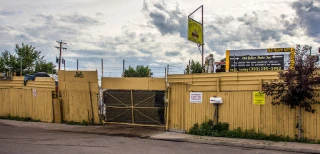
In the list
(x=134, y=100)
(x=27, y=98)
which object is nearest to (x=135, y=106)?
(x=134, y=100)

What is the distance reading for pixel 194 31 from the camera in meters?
19.7

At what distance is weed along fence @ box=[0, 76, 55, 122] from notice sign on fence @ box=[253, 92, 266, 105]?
11.3m

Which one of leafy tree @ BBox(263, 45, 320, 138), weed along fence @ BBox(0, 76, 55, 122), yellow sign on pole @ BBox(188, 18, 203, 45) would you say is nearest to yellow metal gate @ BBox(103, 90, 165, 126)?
weed along fence @ BBox(0, 76, 55, 122)

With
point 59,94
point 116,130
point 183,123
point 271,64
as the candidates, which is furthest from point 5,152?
point 271,64

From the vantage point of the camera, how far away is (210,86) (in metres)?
15.9

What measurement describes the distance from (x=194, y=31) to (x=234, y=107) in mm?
6092

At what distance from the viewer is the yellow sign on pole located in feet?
63.3

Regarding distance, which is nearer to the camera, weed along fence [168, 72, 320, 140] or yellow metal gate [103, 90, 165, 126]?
weed along fence [168, 72, 320, 140]

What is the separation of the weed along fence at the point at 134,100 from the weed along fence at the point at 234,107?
663mm

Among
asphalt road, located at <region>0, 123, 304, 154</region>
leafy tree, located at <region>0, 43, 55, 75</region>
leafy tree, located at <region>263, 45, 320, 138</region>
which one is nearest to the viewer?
asphalt road, located at <region>0, 123, 304, 154</region>

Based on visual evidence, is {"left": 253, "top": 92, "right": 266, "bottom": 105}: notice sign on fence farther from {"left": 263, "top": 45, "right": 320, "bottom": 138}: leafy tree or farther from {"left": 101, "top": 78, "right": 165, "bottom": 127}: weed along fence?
{"left": 101, "top": 78, "right": 165, "bottom": 127}: weed along fence

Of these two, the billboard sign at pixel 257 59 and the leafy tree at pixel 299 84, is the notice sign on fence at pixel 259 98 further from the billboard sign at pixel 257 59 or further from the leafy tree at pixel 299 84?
the billboard sign at pixel 257 59

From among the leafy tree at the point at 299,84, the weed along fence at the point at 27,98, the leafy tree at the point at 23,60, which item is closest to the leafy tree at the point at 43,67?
the leafy tree at the point at 23,60

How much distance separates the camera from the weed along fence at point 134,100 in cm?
1703
